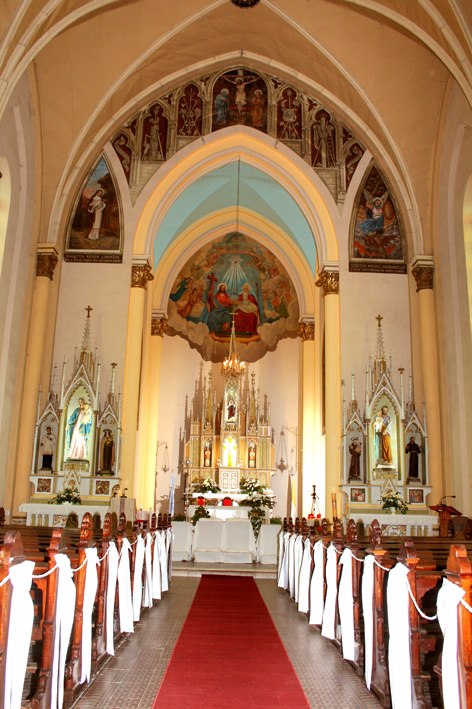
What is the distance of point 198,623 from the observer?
26.3ft

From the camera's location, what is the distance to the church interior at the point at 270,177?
14031 mm

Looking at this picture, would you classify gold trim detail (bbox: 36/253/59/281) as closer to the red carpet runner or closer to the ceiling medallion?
the ceiling medallion

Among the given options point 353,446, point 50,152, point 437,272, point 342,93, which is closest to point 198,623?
point 353,446

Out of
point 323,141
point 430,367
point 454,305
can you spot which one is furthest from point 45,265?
point 454,305

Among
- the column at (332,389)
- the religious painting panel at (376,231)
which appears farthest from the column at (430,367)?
the column at (332,389)

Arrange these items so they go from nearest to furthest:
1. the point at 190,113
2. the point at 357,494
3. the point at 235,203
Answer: the point at 357,494 → the point at 190,113 → the point at 235,203

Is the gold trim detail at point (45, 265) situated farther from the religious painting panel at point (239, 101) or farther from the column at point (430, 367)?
the column at point (430, 367)

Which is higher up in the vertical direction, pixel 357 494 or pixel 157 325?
pixel 157 325

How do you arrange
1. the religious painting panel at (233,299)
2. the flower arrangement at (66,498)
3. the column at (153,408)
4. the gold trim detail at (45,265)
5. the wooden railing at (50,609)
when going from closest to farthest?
the wooden railing at (50,609), the flower arrangement at (66,498), the gold trim detail at (45,265), the column at (153,408), the religious painting panel at (233,299)

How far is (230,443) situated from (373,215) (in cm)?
932

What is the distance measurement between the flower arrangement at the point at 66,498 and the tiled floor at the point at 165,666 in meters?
5.22

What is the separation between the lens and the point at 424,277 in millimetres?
15312

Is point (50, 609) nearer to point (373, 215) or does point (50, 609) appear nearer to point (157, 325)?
point (373, 215)

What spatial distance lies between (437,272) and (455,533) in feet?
20.1
